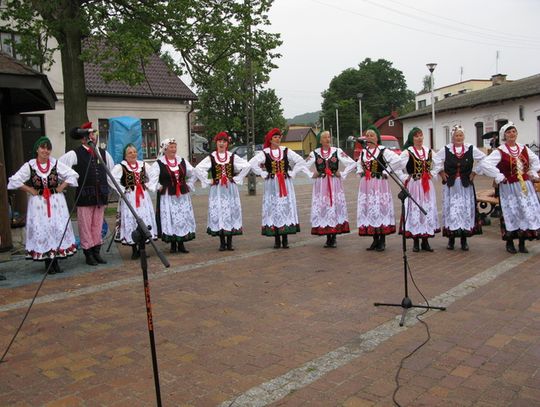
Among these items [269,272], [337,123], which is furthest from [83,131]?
[337,123]

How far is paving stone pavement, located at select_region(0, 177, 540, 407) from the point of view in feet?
12.3

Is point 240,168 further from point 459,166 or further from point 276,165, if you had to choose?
point 459,166

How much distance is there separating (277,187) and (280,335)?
4620 millimetres

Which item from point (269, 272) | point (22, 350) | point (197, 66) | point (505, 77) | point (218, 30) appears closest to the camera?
point (22, 350)

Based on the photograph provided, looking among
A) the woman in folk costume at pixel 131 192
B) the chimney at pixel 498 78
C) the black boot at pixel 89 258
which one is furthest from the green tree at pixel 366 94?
the black boot at pixel 89 258

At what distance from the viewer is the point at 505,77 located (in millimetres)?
41125

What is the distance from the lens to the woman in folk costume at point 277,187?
9180 millimetres

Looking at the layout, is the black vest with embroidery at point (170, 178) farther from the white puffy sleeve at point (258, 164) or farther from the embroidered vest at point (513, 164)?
the embroidered vest at point (513, 164)

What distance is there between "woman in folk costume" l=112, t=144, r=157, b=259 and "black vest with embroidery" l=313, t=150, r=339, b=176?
296 cm

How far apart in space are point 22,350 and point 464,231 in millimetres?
6566

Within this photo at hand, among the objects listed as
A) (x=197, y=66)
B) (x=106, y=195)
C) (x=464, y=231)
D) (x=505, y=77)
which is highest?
(x=505, y=77)

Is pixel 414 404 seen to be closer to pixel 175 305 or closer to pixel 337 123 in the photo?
pixel 175 305

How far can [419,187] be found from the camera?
871 centimetres

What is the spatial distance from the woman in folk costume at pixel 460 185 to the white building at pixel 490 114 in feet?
59.2
